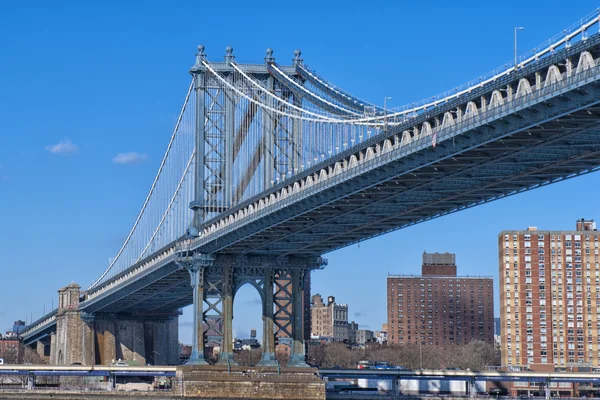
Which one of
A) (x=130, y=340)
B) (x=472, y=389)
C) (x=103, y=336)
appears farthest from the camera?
(x=130, y=340)

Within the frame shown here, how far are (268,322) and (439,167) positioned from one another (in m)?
33.8

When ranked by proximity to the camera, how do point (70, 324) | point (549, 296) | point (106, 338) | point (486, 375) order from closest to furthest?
point (486, 375) → point (549, 296) → point (70, 324) → point (106, 338)

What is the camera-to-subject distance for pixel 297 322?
93.8 m

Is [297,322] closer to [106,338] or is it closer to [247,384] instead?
[247,384]

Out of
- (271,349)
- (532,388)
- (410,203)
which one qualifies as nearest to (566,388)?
(532,388)

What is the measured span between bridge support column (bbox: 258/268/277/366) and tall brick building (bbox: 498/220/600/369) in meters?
50.6

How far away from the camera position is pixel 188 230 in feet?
311

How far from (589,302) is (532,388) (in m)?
17.9

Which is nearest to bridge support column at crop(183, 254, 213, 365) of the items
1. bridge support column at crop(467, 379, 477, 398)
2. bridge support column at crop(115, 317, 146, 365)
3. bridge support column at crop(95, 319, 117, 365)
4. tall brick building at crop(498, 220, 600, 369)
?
bridge support column at crop(467, 379, 477, 398)

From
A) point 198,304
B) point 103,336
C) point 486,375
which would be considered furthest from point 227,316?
point 103,336

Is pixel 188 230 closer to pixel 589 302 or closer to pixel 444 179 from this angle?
pixel 444 179

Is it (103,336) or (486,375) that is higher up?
(103,336)

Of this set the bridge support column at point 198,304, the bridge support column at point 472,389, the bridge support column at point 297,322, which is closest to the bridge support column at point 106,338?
the bridge support column at point 472,389

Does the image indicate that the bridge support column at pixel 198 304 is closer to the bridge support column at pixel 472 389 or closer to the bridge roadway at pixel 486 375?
the bridge roadway at pixel 486 375
